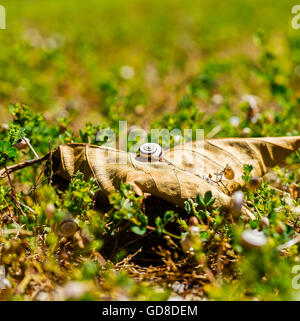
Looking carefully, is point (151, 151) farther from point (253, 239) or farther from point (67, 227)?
point (253, 239)

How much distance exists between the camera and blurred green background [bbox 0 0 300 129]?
10.8ft

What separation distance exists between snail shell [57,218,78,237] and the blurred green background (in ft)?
4.03

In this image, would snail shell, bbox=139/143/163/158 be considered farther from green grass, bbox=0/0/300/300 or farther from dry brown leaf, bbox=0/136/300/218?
green grass, bbox=0/0/300/300

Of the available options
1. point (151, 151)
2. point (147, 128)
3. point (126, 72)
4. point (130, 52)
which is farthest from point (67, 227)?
point (130, 52)

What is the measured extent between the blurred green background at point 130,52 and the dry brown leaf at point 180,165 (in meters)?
0.89

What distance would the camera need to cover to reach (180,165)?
5.56 ft

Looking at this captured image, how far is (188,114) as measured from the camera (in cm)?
239

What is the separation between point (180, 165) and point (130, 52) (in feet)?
11.1

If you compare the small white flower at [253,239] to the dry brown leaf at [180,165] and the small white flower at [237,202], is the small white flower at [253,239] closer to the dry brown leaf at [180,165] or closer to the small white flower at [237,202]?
the small white flower at [237,202]

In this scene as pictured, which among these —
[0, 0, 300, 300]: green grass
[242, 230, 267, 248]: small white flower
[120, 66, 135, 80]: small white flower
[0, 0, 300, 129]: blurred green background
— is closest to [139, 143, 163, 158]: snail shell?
[0, 0, 300, 300]: green grass

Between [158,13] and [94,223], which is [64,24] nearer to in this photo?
[158,13]

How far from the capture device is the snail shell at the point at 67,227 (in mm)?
1396

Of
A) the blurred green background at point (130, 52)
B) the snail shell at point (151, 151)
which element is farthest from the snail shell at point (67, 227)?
the blurred green background at point (130, 52)

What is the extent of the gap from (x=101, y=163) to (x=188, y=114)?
924 millimetres
